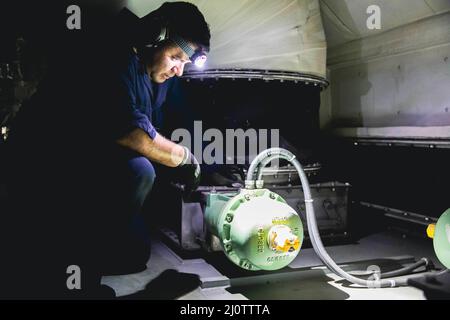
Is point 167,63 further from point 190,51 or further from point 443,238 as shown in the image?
point 443,238

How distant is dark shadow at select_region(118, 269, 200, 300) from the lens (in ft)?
8.13

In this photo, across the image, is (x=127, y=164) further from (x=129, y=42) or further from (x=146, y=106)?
(x=129, y=42)

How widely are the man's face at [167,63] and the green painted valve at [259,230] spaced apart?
98 centimetres

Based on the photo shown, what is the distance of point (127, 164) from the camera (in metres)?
2.88

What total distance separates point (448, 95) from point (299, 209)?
5.42ft

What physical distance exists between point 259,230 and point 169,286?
777 mm

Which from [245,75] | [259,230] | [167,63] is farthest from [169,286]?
[245,75]

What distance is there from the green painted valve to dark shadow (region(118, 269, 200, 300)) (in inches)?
15.1

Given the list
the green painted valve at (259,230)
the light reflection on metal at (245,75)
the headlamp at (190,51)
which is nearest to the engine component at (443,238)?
the green painted valve at (259,230)

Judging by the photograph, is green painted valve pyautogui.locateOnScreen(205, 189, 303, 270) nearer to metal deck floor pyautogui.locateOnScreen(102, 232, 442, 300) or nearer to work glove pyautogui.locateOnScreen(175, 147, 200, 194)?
metal deck floor pyautogui.locateOnScreen(102, 232, 442, 300)

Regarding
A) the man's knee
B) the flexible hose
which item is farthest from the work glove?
the flexible hose

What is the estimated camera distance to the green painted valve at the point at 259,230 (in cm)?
232

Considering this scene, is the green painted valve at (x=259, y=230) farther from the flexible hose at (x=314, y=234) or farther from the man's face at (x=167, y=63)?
the man's face at (x=167, y=63)
